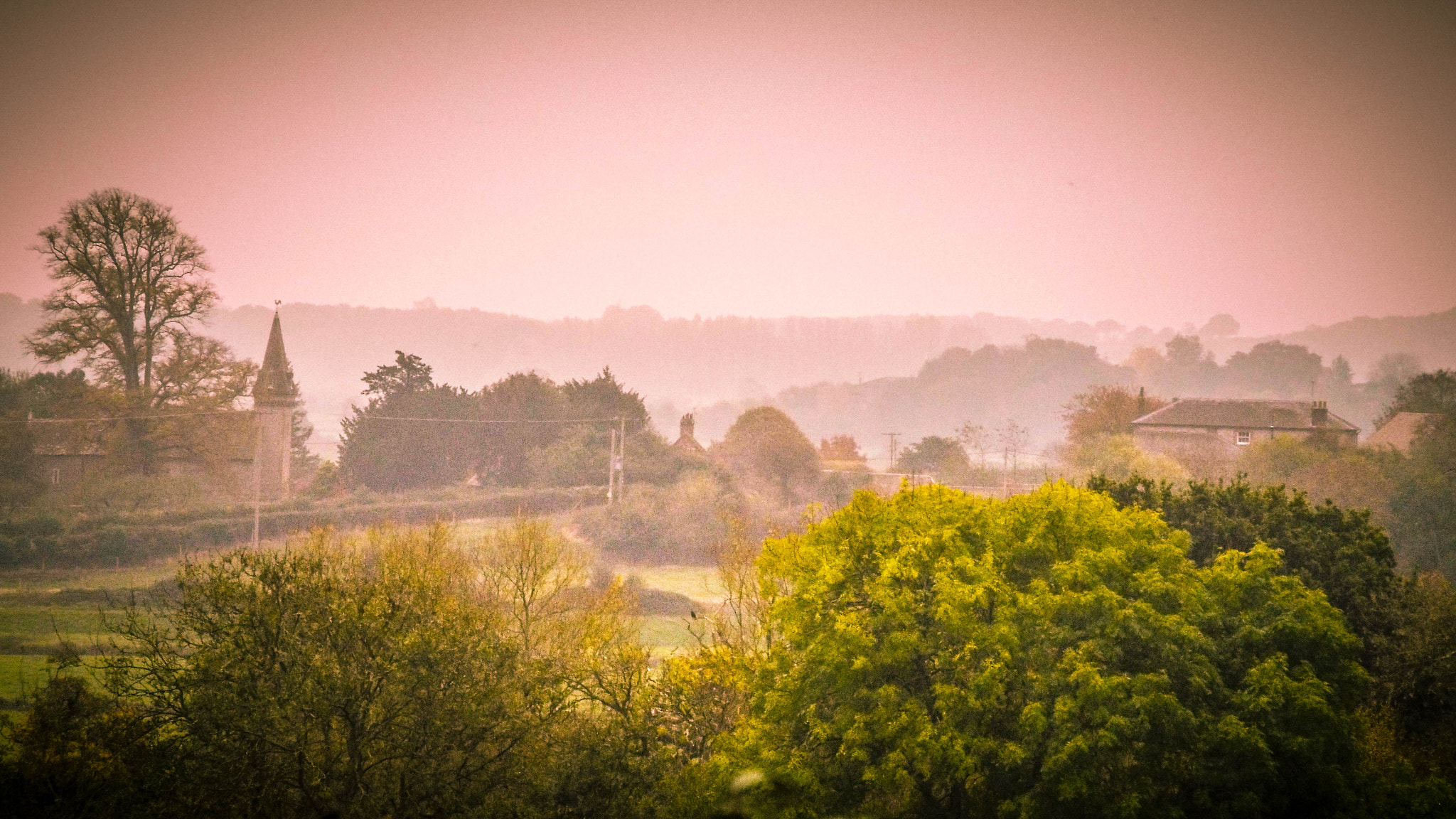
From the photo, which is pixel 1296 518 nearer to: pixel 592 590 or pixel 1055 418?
pixel 592 590

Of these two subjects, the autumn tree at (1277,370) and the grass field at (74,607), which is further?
the autumn tree at (1277,370)

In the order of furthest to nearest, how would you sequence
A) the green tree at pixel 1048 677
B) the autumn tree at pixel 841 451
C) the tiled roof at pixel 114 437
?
the autumn tree at pixel 841 451 → the tiled roof at pixel 114 437 → the green tree at pixel 1048 677

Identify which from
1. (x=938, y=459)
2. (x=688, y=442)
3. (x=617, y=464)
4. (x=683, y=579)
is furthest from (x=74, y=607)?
(x=938, y=459)

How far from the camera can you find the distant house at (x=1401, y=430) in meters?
61.8

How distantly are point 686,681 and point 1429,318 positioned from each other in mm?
151691

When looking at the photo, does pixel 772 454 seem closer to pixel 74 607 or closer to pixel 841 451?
pixel 841 451

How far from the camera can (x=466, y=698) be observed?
51.2 feet

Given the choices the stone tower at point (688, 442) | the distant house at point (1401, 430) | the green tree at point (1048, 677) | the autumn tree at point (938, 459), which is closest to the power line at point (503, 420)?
the stone tower at point (688, 442)

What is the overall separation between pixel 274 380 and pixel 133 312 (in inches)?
328

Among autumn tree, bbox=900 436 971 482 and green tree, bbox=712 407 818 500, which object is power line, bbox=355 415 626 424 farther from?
autumn tree, bbox=900 436 971 482

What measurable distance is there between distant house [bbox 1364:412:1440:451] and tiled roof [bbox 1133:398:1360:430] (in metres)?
2.79

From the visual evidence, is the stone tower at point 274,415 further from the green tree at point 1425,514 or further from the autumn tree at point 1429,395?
the autumn tree at point 1429,395

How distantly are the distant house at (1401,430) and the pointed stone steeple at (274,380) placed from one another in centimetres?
7032

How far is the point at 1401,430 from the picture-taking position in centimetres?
6494
